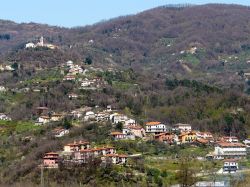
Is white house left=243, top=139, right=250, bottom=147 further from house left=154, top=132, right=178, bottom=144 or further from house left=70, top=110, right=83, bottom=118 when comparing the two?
house left=70, top=110, right=83, bottom=118

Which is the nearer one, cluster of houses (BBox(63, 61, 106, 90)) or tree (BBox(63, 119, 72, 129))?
tree (BBox(63, 119, 72, 129))

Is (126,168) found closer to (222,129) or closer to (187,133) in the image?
(187,133)

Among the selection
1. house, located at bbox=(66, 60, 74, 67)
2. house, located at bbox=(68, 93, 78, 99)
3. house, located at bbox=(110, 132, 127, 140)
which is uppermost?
house, located at bbox=(66, 60, 74, 67)

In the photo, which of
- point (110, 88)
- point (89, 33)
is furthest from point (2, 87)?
point (89, 33)

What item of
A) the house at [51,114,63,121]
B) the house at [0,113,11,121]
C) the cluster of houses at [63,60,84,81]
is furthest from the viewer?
the cluster of houses at [63,60,84,81]

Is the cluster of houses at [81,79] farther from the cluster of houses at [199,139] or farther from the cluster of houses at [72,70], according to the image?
the cluster of houses at [199,139]

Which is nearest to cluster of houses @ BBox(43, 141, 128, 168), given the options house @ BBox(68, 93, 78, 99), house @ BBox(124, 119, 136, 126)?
house @ BBox(124, 119, 136, 126)

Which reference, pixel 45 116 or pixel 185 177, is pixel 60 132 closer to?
pixel 45 116

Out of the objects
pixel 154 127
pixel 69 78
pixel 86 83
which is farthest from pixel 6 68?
pixel 154 127

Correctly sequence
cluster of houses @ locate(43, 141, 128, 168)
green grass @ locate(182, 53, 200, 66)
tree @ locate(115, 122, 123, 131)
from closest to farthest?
cluster of houses @ locate(43, 141, 128, 168) < tree @ locate(115, 122, 123, 131) < green grass @ locate(182, 53, 200, 66)
